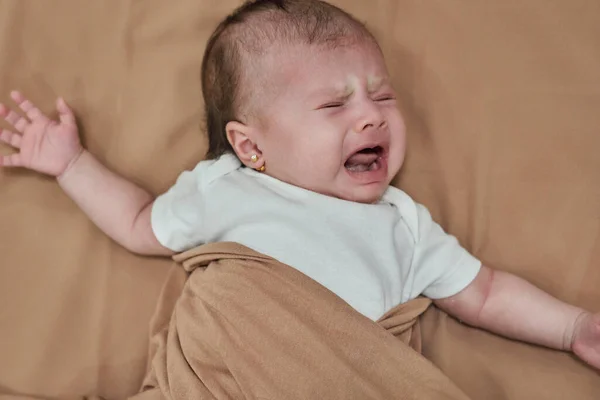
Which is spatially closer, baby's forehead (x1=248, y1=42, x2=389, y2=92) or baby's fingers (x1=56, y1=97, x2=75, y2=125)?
baby's forehead (x1=248, y1=42, x2=389, y2=92)

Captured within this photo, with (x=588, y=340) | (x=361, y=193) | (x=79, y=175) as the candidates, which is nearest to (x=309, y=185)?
(x=361, y=193)

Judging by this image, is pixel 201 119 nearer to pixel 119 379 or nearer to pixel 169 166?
pixel 169 166

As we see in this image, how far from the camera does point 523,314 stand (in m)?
1.14

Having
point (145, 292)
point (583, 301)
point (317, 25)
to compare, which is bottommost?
point (145, 292)

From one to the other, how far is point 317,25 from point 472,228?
461 millimetres

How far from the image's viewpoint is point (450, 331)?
47.3 inches

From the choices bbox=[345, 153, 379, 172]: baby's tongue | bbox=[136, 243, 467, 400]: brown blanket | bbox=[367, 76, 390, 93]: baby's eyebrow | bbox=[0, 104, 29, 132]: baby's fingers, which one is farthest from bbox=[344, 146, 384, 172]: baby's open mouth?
bbox=[0, 104, 29, 132]: baby's fingers

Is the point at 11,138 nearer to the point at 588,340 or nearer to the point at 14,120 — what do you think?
the point at 14,120

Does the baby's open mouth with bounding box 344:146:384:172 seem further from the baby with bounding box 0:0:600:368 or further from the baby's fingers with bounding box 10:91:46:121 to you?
the baby's fingers with bounding box 10:91:46:121

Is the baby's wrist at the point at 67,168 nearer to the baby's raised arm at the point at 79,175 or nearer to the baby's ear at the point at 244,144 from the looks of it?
the baby's raised arm at the point at 79,175

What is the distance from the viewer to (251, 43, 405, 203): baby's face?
1.12 m

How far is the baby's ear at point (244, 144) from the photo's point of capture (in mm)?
1183

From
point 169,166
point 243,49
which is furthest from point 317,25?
point 169,166

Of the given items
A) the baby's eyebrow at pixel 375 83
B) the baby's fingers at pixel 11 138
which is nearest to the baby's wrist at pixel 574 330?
the baby's eyebrow at pixel 375 83
